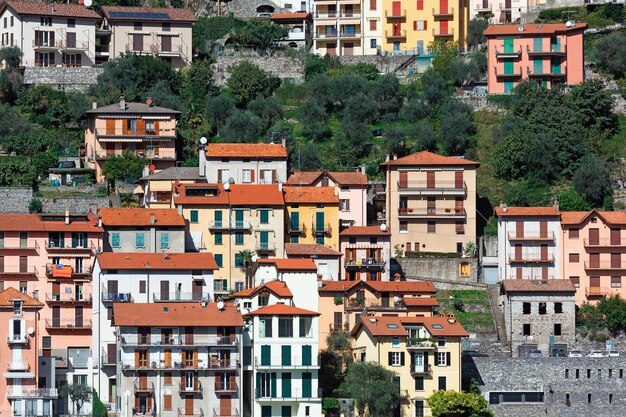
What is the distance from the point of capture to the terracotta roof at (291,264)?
352 feet

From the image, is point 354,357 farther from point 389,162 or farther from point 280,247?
point 389,162

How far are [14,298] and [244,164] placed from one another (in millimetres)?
23129

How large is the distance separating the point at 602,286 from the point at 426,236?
10.5 metres

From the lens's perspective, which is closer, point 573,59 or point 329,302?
point 329,302

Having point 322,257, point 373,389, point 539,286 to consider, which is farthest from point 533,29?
point 373,389

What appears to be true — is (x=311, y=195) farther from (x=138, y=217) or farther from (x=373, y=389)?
(x=373, y=389)

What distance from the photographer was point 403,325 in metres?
105

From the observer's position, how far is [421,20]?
14825 centimetres

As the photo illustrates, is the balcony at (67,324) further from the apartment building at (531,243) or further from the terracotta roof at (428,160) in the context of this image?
the apartment building at (531,243)

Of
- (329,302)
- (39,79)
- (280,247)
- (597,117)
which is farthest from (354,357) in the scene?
(39,79)

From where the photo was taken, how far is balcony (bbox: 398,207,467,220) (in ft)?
394

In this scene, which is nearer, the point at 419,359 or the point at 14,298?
the point at 14,298

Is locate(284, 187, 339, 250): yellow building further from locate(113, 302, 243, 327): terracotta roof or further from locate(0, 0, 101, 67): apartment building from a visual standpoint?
locate(0, 0, 101, 67): apartment building

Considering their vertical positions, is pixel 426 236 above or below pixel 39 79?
below
